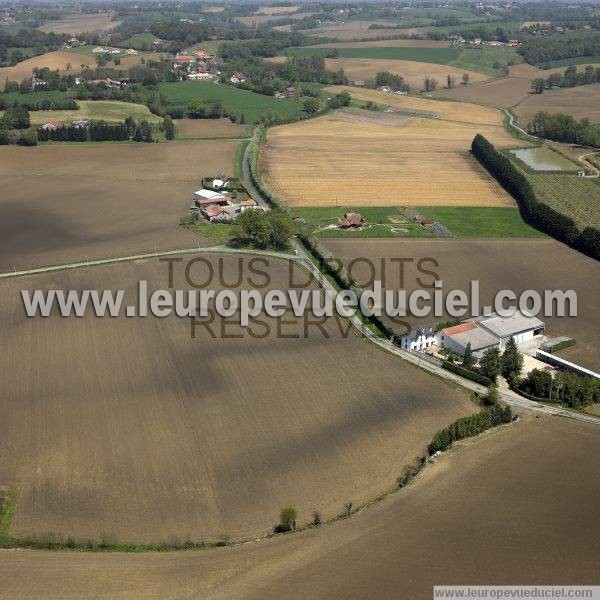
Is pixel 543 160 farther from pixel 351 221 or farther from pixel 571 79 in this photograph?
pixel 571 79

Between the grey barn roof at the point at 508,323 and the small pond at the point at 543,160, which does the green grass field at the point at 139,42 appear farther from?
the grey barn roof at the point at 508,323

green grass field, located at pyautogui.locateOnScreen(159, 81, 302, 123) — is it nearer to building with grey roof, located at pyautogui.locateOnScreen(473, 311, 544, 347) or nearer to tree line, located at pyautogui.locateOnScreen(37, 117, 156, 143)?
tree line, located at pyautogui.locateOnScreen(37, 117, 156, 143)

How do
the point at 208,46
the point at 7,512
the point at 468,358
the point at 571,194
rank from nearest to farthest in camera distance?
the point at 7,512
the point at 468,358
the point at 571,194
the point at 208,46

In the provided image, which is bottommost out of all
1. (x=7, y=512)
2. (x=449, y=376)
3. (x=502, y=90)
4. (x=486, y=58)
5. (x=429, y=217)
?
(x=449, y=376)

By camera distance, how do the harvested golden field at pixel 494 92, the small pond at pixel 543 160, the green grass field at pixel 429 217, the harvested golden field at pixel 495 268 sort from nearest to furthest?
the harvested golden field at pixel 495 268
the green grass field at pixel 429 217
the small pond at pixel 543 160
the harvested golden field at pixel 494 92

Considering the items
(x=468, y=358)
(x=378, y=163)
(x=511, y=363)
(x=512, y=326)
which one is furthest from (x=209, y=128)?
(x=511, y=363)

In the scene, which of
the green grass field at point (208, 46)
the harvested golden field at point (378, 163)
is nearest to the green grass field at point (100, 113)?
the harvested golden field at point (378, 163)

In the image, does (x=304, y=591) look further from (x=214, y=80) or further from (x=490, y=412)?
(x=214, y=80)
